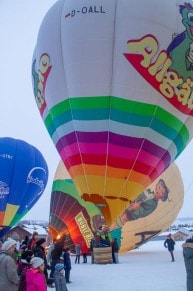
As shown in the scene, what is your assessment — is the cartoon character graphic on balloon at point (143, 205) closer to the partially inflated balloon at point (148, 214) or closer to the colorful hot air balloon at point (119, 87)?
the partially inflated balloon at point (148, 214)

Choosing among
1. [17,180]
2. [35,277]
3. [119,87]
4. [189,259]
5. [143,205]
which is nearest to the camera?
[35,277]

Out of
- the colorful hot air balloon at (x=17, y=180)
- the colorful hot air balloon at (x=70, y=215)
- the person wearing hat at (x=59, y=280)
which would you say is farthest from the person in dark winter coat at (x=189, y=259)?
the colorful hot air balloon at (x=17, y=180)

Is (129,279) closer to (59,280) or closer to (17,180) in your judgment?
(59,280)

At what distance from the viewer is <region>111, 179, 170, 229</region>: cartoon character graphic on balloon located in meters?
15.8

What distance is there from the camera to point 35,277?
172 inches

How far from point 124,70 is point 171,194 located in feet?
27.9

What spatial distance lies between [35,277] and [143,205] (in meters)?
12.0

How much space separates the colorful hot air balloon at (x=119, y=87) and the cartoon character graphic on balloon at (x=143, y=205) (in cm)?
593

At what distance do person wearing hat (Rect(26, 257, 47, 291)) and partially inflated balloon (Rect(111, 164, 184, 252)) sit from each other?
444 inches

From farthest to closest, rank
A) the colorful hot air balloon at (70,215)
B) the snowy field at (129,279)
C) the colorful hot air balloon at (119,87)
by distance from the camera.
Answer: the colorful hot air balloon at (70,215), the colorful hot air balloon at (119,87), the snowy field at (129,279)

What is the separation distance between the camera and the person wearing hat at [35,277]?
432cm

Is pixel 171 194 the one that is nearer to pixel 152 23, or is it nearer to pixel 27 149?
pixel 27 149

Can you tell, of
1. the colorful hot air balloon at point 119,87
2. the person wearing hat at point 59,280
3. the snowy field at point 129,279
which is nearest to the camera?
the person wearing hat at point 59,280

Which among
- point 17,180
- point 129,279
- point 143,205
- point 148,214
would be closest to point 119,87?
point 129,279
